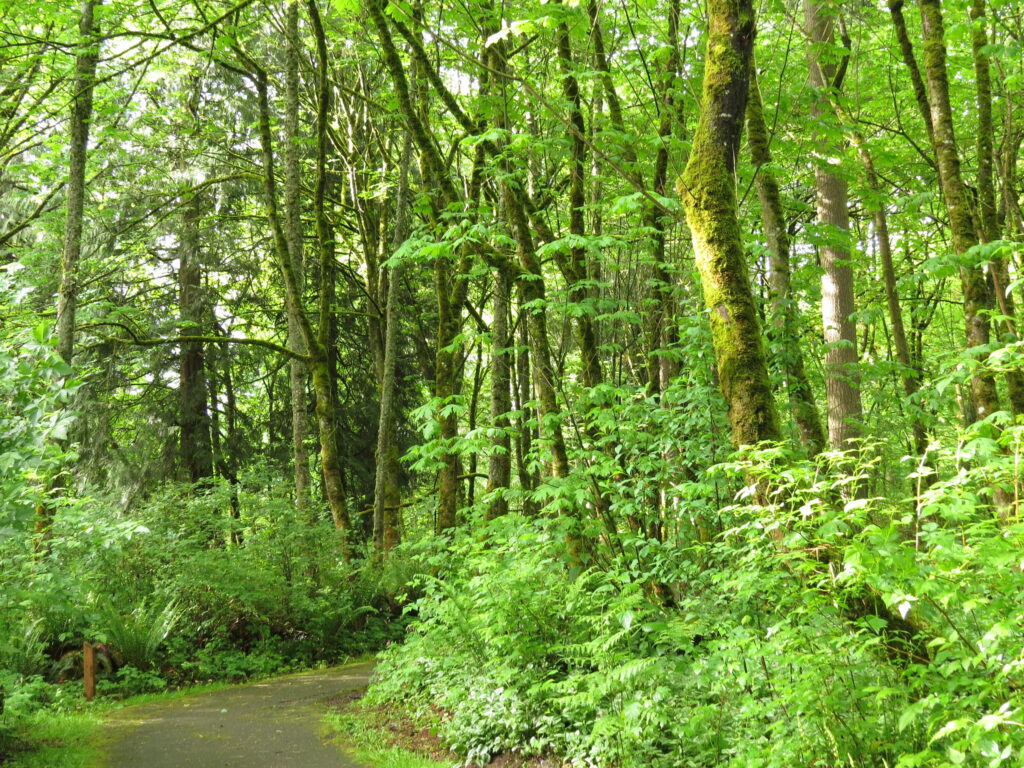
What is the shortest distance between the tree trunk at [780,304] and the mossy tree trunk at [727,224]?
1300 millimetres

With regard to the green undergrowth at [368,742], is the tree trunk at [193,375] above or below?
above

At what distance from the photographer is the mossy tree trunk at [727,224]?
13.9 ft

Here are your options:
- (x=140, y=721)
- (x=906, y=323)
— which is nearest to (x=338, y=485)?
(x=140, y=721)

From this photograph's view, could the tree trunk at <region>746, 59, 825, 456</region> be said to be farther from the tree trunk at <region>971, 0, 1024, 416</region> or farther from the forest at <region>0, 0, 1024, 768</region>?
the tree trunk at <region>971, 0, 1024, 416</region>

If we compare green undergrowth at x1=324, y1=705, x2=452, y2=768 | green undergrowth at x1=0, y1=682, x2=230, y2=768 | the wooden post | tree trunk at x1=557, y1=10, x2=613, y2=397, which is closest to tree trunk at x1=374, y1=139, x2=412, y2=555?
tree trunk at x1=557, y1=10, x2=613, y2=397

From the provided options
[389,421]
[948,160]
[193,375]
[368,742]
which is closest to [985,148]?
[948,160]

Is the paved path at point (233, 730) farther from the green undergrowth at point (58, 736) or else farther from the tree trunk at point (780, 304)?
the tree trunk at point (780, 304)

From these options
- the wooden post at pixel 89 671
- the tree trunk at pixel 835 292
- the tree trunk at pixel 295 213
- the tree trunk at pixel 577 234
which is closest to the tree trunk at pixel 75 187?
the tree trunk at pixel 295 213

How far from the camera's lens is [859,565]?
9.49 ft

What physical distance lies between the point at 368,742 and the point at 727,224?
509cm

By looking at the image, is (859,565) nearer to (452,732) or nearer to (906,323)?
(452,732)

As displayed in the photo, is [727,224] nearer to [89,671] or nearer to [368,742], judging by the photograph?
[368,742]

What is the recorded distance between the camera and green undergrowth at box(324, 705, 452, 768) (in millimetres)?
5363

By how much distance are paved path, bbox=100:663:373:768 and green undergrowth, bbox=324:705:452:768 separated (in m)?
0.14
